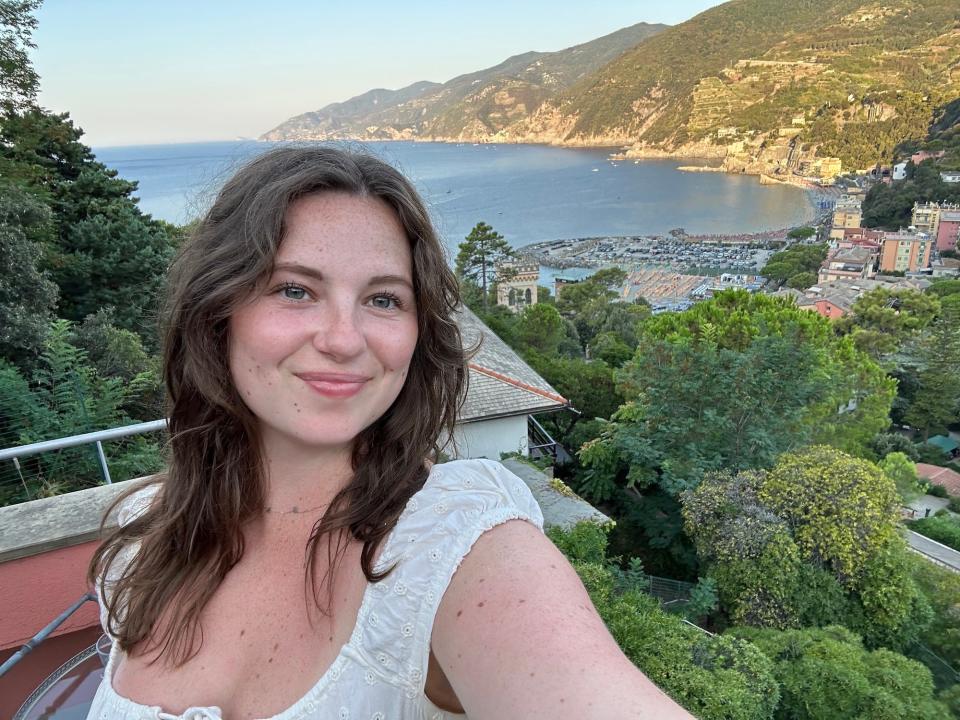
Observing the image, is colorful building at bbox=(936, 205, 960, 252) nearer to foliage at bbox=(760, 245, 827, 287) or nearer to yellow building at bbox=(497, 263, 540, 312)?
foliage at bbox=(760, 245, 827, 287)

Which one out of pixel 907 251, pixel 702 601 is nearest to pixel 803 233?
pixel 907 251

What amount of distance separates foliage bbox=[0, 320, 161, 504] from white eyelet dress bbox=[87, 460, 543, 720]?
1930 mm

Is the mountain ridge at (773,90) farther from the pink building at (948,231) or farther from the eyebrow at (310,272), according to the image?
the eyebrow at (310,272)

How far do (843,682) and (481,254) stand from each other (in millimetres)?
19123

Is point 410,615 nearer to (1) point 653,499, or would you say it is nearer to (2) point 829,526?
(2) point 829,526

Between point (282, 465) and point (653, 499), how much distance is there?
30.2 ft

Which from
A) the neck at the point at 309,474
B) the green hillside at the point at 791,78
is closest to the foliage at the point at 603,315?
the neck at the point at 309,474

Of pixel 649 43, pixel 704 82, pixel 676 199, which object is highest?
pixel 649 43

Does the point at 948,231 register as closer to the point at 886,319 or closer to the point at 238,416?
the point at 886,319

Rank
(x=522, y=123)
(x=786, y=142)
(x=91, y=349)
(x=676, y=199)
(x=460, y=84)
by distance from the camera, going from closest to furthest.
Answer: (x=91, y=349), (x=676, y=199), (x=786, y=142), (x=522, y=123), (x=460, y=84)

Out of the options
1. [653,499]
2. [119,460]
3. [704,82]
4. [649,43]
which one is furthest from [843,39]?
[119,460]

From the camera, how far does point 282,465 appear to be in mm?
1041

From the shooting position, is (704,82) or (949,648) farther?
(704,82)

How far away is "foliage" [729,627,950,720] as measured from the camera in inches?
193
